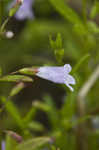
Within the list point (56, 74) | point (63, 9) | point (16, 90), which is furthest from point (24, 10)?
point (56, 74)

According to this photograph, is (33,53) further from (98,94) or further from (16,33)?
(98,94)

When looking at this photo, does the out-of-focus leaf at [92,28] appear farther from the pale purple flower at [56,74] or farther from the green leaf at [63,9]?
the pale purple flower at [56,74]

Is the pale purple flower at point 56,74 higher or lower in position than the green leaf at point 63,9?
lower

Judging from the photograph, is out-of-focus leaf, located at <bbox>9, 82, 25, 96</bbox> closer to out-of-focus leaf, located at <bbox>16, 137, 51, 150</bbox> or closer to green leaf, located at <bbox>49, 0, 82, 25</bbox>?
out-of-focus leaf, located at <bbox>16, 137, 51, 150</bbox>

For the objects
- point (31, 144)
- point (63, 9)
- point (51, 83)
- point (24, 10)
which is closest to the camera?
point (31, 144)

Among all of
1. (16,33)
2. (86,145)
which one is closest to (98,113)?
(86,145)

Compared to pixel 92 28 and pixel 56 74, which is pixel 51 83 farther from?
pixel 56 74

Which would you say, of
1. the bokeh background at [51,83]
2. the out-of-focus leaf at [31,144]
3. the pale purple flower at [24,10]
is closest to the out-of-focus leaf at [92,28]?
the bokeh background at [51,83]

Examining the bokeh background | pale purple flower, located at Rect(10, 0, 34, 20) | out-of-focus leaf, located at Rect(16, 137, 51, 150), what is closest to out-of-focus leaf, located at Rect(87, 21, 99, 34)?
the bokeh background
